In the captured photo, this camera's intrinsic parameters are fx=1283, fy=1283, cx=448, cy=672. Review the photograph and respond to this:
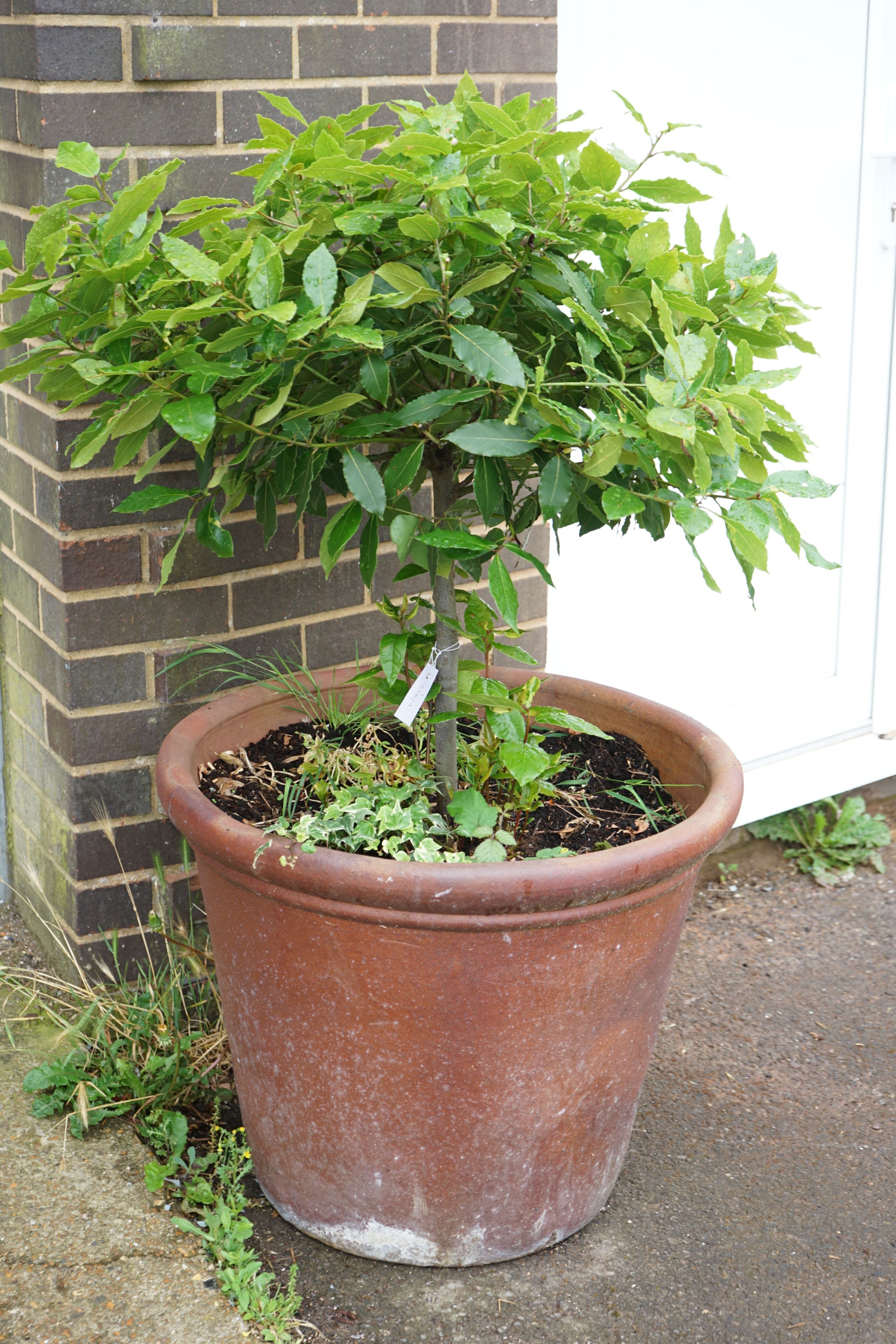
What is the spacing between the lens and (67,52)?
189 centimetres

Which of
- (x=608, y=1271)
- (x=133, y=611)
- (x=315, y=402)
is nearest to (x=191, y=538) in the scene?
(x=133, y=611)

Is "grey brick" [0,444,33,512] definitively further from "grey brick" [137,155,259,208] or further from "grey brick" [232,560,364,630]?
"grey brick" [137,155,259,208]

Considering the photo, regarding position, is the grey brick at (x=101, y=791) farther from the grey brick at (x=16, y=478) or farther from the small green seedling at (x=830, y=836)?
the small green seedling at (x=830, y=836)

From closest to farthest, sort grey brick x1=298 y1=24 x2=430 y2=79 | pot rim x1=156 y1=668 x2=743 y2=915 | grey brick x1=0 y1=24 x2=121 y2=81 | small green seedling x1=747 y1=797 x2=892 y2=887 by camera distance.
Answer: pot rim x1=156 y1=668 x2=743 y2=915, grey brick x1=0 y1=24 x2=121 y2=81, grey brick x1=298 y1=24 x2=430 y2=79, small green seedling x1=747 y1=797 x2=892 y2=887

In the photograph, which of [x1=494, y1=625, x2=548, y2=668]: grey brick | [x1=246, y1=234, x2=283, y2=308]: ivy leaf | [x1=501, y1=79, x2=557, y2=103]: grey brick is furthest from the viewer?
[x1=494, y1=625, x2=548, y2=668]: grey brick

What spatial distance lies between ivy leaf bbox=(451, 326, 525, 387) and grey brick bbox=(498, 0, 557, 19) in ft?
3.66

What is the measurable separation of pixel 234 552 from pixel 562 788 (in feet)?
2.22

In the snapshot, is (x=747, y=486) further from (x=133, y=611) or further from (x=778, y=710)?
(x=778, y=710)

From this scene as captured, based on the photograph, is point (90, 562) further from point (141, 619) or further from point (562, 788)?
point (562, 788)

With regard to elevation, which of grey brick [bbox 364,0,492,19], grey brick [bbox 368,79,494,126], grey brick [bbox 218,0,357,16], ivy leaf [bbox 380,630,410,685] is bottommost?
ivy leaf [bbox 380,630,410,685]

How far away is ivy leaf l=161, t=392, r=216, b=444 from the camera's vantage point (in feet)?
4.62

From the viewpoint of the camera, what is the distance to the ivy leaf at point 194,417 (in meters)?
1.41

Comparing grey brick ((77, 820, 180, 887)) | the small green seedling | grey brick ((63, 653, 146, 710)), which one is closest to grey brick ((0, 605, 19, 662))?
grey brick ((63, 653, 146, 710))

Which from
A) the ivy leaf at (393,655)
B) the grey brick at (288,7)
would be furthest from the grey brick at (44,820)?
the grey brick at (288,7)
